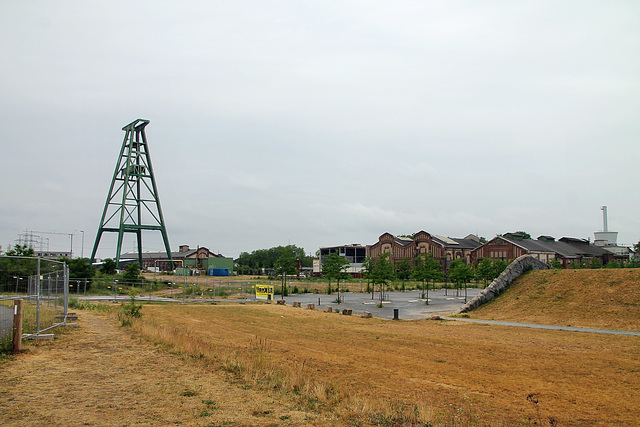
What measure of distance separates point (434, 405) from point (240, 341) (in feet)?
32.6

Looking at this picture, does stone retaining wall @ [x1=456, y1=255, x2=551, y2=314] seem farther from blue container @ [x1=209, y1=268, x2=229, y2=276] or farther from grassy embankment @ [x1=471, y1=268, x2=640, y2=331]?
blue container @ [x1=209, y1=268, x2=229, y2=276]

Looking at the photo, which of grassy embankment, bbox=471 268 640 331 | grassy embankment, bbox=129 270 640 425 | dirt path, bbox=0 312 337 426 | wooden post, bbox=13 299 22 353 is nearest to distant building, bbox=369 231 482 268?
grassy embankment, bbox=471 268 640 331

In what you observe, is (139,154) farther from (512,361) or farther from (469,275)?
(512,361)

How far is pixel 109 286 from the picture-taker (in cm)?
4600

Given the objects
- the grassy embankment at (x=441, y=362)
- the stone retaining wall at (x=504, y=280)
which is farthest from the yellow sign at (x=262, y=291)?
the stone retaining wall at (x=504, y=280)

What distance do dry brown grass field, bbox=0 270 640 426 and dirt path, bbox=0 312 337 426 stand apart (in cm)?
3

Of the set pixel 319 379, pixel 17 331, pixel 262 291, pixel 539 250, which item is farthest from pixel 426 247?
pixel 17 331

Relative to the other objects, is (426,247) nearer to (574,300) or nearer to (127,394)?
(574,300)

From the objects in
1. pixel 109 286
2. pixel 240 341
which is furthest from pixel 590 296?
pixel 109 286

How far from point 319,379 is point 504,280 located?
88.3ft

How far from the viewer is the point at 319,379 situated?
11.6m

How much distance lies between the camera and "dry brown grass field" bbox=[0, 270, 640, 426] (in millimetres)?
8320

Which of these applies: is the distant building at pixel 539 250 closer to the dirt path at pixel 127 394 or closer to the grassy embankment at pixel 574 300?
the grassy embankment at pixel 574 300

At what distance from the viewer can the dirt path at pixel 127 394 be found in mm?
7797
